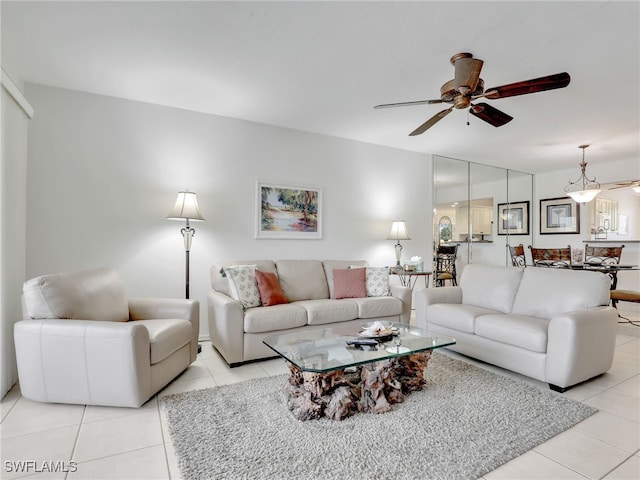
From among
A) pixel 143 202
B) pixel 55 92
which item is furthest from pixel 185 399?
pixel 55 92

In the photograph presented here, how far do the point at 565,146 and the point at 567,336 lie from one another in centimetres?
363

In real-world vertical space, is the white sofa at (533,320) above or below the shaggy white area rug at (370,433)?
above

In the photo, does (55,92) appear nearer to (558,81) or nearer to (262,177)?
(262,177)

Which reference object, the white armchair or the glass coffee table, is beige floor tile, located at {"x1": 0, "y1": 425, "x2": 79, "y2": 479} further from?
the glass coffee table

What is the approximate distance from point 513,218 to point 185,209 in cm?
601

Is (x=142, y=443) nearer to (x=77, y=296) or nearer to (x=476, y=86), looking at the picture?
(x=77, y=296)

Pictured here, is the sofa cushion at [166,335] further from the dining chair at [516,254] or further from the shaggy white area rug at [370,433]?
the dining chair at [516,254]

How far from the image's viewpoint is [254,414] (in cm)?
206

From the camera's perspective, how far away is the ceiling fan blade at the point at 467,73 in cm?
209

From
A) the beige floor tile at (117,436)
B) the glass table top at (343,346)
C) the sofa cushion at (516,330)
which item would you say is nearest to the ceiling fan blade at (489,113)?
the sofa cushion at (516,330)

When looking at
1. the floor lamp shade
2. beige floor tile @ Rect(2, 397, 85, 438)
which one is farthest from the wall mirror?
beige floor tile @ Rect(2, 397, 85, 438)

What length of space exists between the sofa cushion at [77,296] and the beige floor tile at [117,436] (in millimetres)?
728

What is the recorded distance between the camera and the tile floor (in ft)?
5.12

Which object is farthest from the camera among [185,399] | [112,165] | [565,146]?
[565,146]
